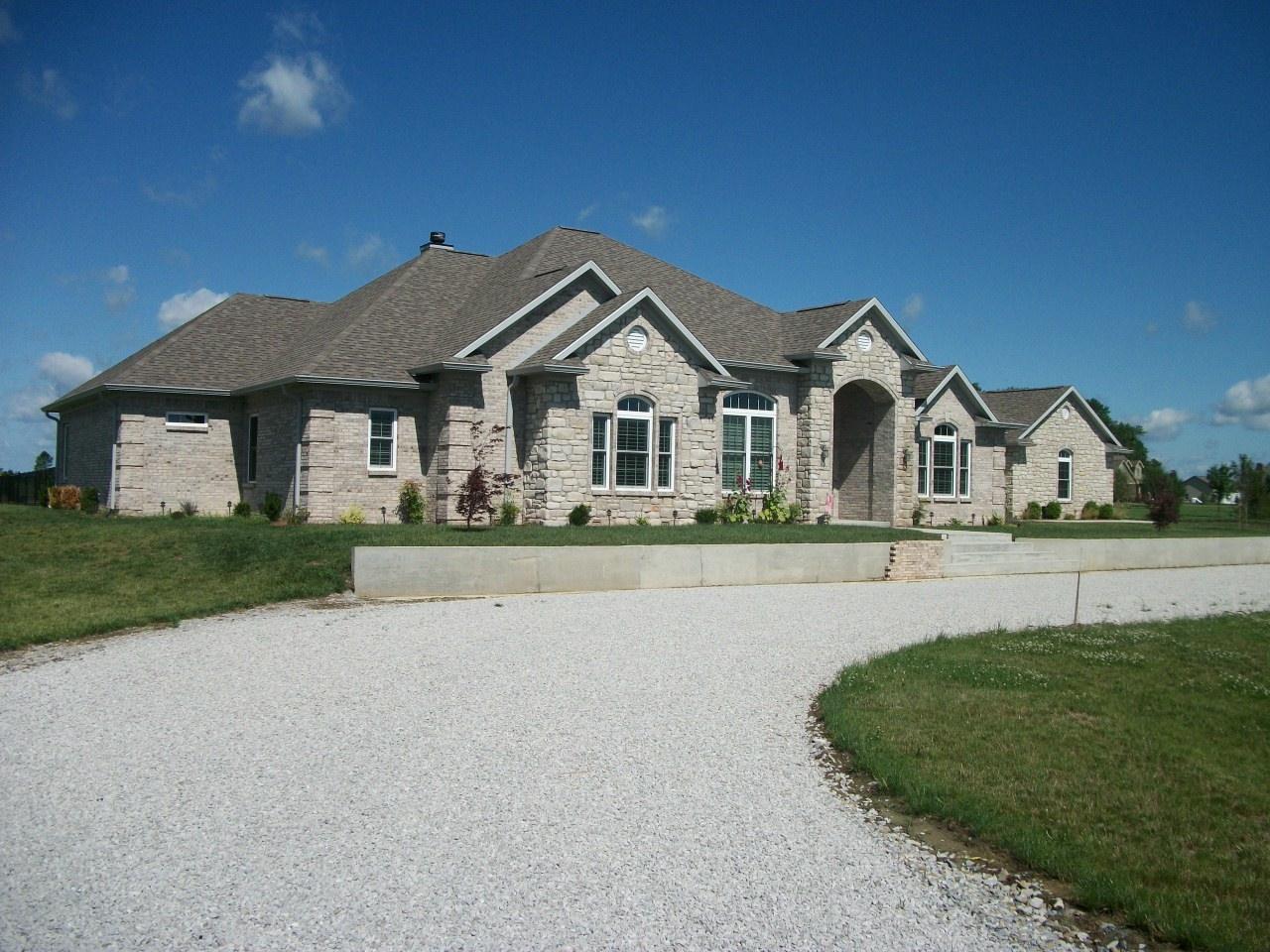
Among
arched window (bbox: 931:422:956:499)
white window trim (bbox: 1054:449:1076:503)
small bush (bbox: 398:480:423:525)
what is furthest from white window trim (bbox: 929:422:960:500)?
small bush (bbox: 398:480:423:525)

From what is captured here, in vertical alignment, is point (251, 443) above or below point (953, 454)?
below

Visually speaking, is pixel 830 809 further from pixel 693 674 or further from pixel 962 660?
pixel 962 660

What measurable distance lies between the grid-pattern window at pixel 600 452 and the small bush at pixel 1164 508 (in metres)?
17.8

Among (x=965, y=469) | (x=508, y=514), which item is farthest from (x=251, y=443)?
(x=965, y=469)

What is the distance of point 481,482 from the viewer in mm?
21312

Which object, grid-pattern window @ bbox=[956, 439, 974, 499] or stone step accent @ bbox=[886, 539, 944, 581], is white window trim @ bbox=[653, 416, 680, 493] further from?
grid-pattern window @ bbox=[956, 439, 974, 499]

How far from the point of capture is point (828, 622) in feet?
48.6

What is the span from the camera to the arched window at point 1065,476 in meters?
41.8

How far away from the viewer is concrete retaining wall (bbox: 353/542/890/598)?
1606 centimetres

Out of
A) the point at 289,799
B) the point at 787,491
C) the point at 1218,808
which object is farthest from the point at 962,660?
the point at 787,491

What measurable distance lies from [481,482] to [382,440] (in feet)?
15.9

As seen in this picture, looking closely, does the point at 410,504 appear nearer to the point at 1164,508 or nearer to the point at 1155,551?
the point at 1155,551

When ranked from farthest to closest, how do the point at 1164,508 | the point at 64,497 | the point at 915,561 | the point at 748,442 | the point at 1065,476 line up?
A: the point at 1065,476
the point at 1164,508
the point at 64,497
the point at 748,442
the point at 915,561

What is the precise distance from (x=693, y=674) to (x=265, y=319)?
2447 cm
